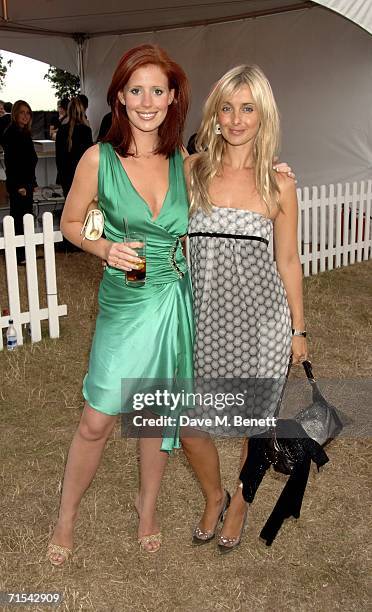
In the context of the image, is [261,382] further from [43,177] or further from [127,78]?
[43,177]

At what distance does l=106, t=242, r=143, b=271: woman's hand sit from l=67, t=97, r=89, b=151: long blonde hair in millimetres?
7257

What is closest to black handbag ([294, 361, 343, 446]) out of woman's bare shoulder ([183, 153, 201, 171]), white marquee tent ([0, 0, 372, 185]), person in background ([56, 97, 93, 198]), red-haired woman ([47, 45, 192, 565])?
red-haired woman ([47, 45, 192, 565])

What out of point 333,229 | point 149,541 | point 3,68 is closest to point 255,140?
point 149,541

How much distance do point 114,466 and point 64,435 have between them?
55 centimetres

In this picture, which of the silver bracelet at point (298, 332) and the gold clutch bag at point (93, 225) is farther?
the silver bracelet at point (298, 332)

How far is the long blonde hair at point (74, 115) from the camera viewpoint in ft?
29.9

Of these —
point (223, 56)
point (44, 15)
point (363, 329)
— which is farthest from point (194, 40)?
point (363, 329)

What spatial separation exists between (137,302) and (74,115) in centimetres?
725

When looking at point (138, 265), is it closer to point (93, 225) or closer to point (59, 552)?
point (93, 225)

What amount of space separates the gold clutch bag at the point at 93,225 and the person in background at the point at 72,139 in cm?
710

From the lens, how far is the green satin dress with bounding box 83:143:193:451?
8.29ft

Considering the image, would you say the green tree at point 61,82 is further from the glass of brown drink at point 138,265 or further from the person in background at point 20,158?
the glass of brown drink at point 138,265

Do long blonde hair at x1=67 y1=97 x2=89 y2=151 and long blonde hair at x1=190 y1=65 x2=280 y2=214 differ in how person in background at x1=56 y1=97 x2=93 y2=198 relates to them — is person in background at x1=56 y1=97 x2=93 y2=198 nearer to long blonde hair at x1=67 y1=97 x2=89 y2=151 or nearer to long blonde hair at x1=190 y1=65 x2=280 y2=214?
long blonde hair at x1=67 y1=97 x2=89 y2=151

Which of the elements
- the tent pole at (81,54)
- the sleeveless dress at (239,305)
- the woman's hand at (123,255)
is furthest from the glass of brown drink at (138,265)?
the tent pole at (81,54)
